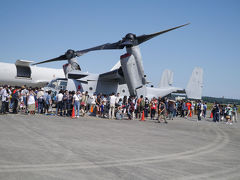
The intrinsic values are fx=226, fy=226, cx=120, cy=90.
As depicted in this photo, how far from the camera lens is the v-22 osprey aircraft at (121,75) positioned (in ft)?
55.5

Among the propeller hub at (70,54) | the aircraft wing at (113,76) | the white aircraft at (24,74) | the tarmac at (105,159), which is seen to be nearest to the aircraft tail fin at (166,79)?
the aircraft wing at (113,76)

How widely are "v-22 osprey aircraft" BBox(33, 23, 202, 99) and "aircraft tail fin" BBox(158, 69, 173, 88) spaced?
8.75 ft

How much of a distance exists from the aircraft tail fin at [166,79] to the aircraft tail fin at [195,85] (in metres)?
2.65

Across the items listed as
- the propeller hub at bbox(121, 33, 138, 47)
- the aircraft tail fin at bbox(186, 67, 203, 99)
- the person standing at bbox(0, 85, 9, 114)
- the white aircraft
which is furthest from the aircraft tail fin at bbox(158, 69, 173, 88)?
the white aircraft

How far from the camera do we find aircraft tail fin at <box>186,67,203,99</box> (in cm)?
2589

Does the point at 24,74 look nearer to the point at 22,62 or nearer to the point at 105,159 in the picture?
the point at 22,62

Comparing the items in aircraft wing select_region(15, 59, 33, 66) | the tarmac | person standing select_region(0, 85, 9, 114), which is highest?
aircraft wing select_region(15, 59, 33, 66)

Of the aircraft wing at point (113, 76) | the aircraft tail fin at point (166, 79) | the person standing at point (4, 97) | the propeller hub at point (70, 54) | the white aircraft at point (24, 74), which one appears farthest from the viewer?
the white aircraft at point (24, 74)

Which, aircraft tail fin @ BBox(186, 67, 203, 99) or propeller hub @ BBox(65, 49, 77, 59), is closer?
propeller hub @ BBox(65, 49, 77, 59)

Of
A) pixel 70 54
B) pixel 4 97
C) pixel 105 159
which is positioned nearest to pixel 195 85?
pixel 70 54

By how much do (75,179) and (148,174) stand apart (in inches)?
54.6

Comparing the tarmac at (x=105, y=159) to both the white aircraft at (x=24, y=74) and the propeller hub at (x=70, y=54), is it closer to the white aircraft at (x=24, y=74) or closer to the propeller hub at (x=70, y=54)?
the propeller hub at (x=70, y=54)

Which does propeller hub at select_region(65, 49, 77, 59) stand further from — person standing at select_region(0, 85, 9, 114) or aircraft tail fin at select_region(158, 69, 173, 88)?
aircraft tail fin at select_region(158, 69, 173, 88)

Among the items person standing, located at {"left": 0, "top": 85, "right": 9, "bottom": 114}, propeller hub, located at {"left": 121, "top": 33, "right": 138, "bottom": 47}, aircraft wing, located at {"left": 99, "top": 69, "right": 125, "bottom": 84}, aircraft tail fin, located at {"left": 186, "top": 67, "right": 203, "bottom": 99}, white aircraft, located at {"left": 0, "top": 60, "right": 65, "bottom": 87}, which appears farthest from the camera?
white aircraft, located at {"left": 0, "top": 60, "right": 65, "bottom": 87}
